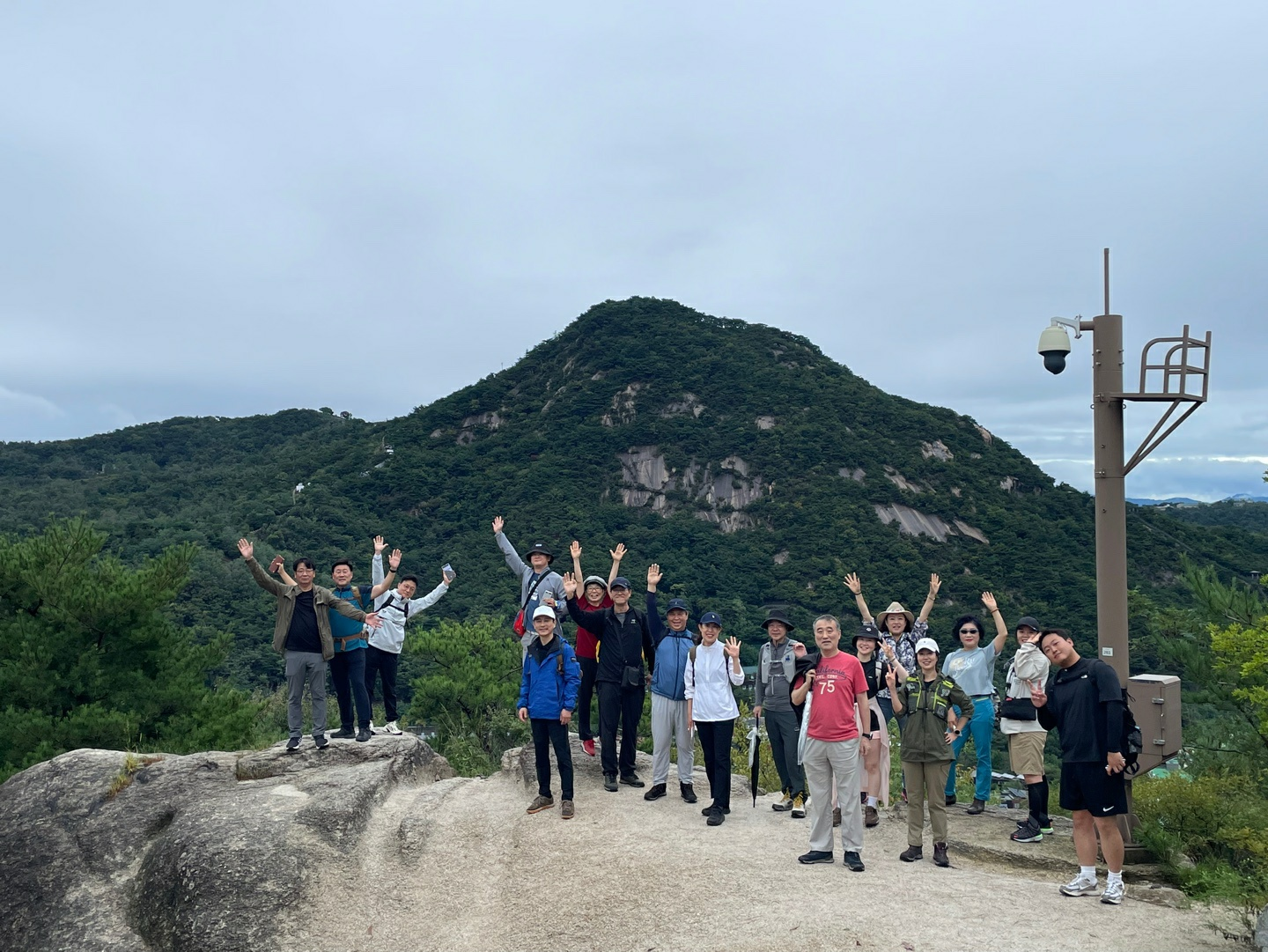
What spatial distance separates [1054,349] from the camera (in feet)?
24.7

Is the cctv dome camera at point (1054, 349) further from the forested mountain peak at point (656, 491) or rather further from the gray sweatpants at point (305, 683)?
the forested mountain peak at point (656, 491)

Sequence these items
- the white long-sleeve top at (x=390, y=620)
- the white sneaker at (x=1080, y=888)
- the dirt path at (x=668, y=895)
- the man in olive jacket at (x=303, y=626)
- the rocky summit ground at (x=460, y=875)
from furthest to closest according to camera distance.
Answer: the white long-sleeve top at (x=390, y=620) < the man in olive jacket at (x=303, y=626) < the white sneaker at (x=1080, y=888) < the rocky summit ground at (x=460, y=875) < the dirt path at (x=668, y=895)

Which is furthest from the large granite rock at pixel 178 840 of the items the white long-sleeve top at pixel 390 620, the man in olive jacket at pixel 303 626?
the white long-sleeve top at pixel 390 620

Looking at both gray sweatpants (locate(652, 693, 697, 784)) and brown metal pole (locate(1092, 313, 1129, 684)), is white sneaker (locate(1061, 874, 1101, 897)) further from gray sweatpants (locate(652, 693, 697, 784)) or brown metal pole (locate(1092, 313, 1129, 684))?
gray sweatpants (locate(652, 693, 697, 784))

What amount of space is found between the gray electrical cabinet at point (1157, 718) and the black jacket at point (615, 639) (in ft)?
13.3

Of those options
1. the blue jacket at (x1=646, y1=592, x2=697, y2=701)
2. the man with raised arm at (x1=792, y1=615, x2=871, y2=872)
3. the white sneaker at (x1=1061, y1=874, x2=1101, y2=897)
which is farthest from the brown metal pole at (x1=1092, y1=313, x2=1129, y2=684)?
the blue jacket at (x1=646, y1=592, x2=697, y2=701)

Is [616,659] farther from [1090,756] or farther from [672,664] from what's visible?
[1090,756]

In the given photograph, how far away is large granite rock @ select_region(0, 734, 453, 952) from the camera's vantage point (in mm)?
6836

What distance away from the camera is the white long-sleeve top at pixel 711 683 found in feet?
25.9

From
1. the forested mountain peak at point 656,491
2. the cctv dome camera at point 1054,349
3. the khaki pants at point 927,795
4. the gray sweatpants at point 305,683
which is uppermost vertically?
the forested mountain peak at point 656,491

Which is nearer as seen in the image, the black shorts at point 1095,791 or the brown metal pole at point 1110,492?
the black shorts at point 1095,791

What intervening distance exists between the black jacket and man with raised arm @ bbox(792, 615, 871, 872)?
1.97 metres

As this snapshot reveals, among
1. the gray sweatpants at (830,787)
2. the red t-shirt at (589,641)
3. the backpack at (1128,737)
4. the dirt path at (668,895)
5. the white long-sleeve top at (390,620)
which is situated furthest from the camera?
the white long-sleeve top at (390,620)

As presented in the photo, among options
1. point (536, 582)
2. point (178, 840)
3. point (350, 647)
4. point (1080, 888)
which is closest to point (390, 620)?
point (350, 647)
